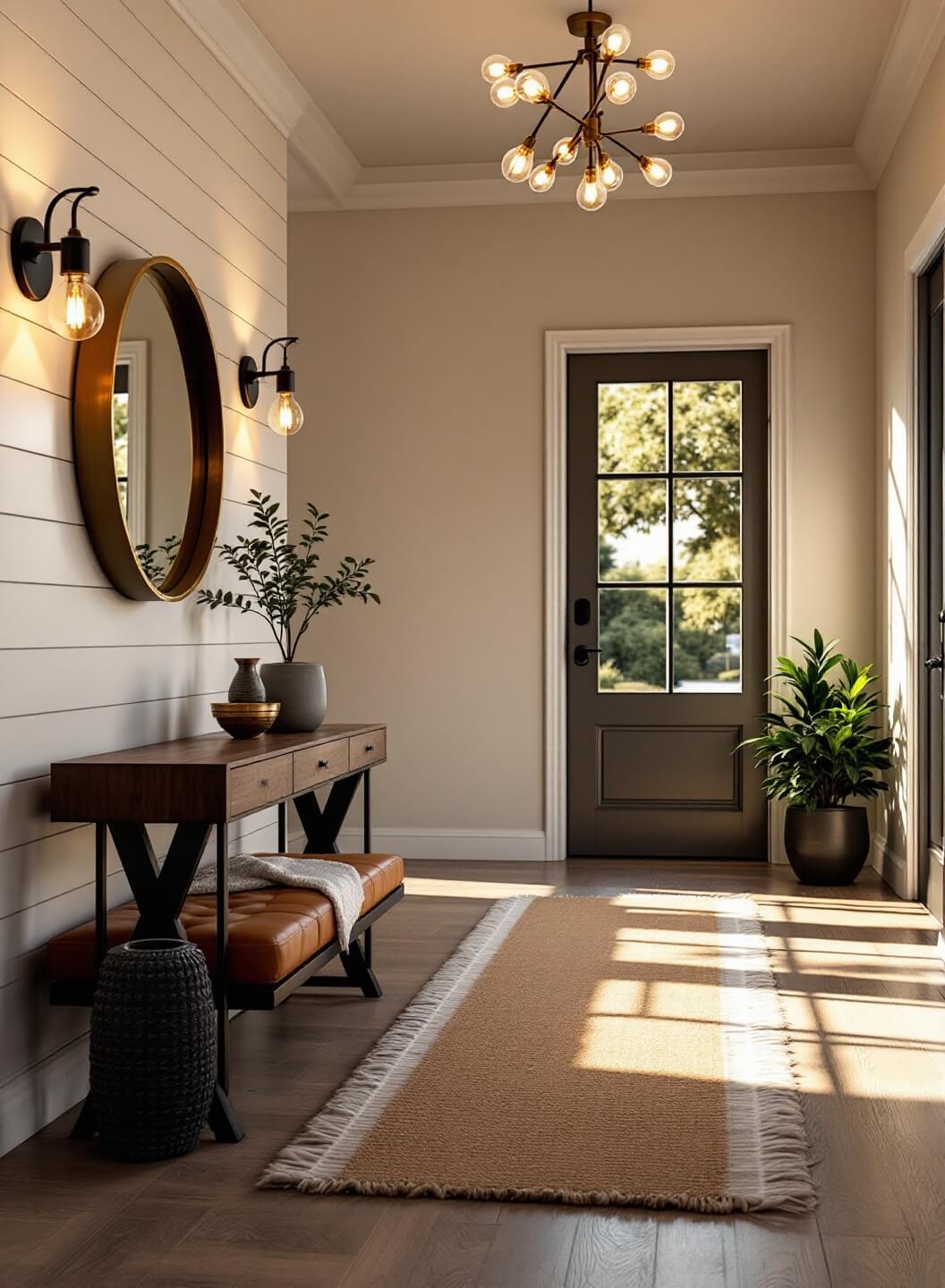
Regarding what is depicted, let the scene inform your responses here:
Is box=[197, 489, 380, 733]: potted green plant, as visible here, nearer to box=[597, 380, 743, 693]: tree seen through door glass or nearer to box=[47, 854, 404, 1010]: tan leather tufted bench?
Result: box=[47, 854, 404, 1010]: tan leather tufted bench

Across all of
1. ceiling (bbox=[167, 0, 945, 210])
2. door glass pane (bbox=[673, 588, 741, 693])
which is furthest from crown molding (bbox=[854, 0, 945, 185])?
door glass pane (bbox=[673, 588, 741, 693])

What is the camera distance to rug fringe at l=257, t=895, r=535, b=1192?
2475 millimetres

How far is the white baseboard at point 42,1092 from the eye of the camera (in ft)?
8.68

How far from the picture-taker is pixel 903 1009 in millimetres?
3574

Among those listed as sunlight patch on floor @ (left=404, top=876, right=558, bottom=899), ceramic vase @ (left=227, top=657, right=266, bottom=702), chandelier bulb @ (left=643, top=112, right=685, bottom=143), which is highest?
chandelier bulb @ (left=643, top=112, right=685, bottom=143)

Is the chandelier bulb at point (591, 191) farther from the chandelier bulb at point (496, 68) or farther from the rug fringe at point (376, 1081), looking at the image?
the rug fringe at point (376, 1081)

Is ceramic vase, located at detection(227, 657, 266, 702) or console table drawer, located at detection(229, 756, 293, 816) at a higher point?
ceramic vase, located at detection(227, 657, 266, 702)

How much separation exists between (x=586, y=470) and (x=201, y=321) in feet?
8.73

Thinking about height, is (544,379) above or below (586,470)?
above

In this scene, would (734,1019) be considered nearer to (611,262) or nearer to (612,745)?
(612,745)

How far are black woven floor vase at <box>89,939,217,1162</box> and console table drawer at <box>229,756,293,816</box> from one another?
0.35 meters

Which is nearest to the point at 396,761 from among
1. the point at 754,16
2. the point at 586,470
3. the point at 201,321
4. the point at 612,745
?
the point at 612,745

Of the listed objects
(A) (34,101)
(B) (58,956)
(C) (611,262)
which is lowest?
(B) (58,956)

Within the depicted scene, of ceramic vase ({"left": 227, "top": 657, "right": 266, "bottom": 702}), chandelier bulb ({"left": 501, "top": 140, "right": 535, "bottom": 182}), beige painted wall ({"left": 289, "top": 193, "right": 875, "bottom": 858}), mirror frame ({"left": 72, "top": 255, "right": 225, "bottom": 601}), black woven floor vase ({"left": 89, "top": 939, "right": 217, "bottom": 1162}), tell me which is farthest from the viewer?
beige painted wall ({"left": 289, "top": 193, "right": 875, "bottom": 858})
